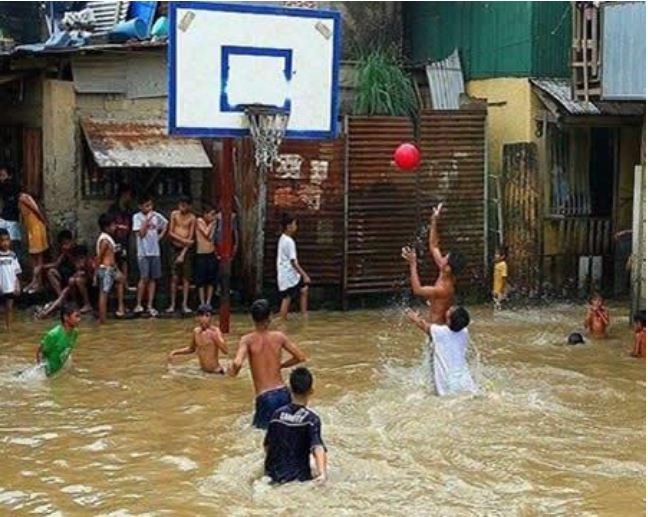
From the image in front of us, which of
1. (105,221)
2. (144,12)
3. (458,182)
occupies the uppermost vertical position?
(144,12)

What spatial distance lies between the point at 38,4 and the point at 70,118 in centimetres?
487

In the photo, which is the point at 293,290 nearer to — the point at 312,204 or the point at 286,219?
the point at 286,219

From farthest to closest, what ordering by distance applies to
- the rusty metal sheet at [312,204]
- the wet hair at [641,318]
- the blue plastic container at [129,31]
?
the blue plastic container at [129,31] → the rusty metal sheet at [312,204] → the wet hair at [641,318]

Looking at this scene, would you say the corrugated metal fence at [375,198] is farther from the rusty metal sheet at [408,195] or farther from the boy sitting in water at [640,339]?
the boy sitting in water at [640,339]

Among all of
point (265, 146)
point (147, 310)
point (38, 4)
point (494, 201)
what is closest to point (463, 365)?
point (265, 146)

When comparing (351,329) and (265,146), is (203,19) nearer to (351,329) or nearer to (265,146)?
(265,146)

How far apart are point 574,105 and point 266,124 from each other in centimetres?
512

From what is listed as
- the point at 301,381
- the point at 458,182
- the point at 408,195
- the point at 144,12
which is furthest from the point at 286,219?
the point at 301,381

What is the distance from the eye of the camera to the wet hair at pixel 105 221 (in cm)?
1427

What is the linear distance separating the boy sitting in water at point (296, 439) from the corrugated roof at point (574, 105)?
32.0 ft

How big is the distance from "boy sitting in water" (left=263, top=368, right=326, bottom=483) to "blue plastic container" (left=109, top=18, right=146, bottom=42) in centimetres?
1082

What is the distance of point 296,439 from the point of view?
262 inches

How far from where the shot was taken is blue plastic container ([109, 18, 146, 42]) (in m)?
16.5

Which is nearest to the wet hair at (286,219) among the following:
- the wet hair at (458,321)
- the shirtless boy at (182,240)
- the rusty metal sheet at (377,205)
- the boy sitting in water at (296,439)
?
the rusty metal sheet at (377,205)
